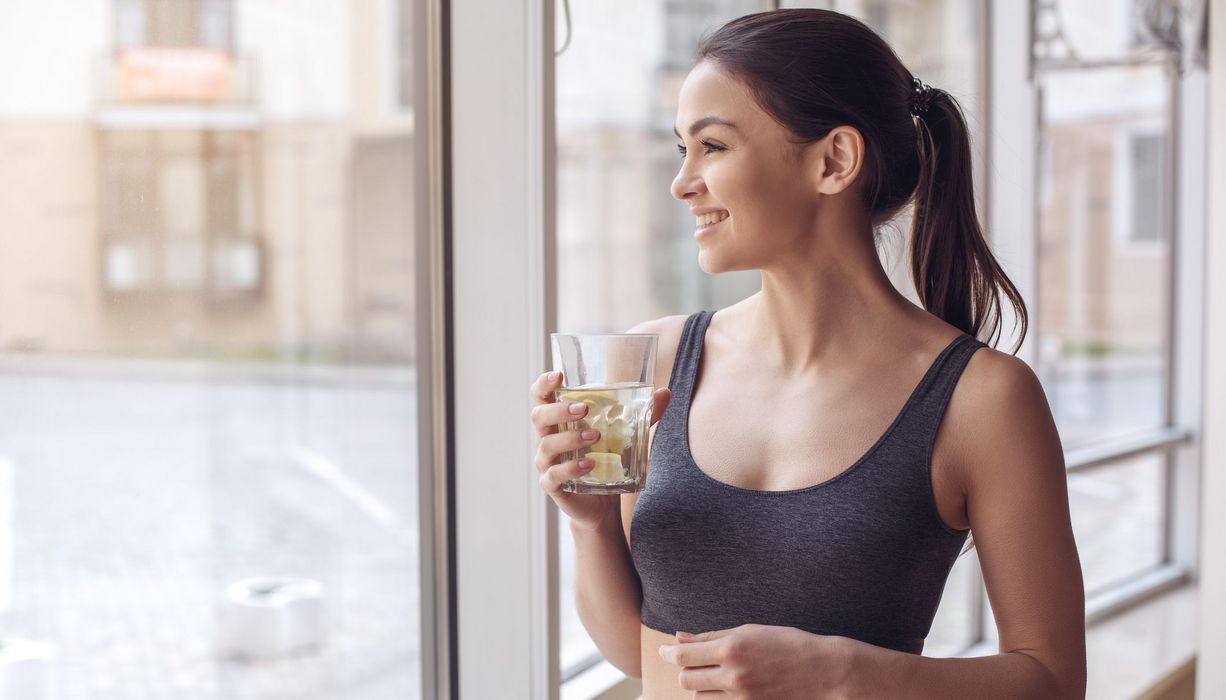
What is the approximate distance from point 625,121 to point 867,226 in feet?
4.94

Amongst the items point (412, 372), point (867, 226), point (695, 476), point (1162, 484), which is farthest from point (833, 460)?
point (1162, 484)

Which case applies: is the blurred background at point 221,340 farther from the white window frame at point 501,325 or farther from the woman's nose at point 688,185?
the woman's nose at point 688,185

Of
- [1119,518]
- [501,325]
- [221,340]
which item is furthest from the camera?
[1119,518]

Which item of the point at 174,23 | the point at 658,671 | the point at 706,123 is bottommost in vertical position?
the point at 658,671

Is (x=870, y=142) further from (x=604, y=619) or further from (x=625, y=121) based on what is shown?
(x=625, y=121)

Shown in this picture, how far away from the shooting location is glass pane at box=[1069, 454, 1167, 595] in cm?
396

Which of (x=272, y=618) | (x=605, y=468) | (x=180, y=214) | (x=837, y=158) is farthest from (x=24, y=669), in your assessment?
(x=837, y=158)

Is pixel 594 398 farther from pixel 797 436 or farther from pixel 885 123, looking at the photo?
pixel 885 123

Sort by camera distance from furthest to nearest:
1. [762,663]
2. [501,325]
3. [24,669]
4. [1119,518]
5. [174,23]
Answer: [1119,518] < [501,325] < [174,23] < [24,669] < [762,663]

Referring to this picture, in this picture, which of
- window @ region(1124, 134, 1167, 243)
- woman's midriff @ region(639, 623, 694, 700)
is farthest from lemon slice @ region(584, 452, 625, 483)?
window @ region(1124, 134, 1167, 243)

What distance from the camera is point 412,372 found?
63.9 inches

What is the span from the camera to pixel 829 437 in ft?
3.95

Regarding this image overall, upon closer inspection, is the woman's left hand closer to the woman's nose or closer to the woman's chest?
the woman's chest

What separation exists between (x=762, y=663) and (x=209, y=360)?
763 millimetres
